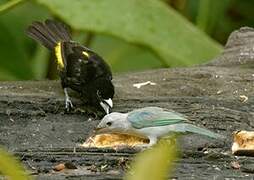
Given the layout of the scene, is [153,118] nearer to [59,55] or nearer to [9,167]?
[59,55]

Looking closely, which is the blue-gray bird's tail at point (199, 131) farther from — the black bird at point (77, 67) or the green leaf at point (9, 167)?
the green leaf at point (9, 167)

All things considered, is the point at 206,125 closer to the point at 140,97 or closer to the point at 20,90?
the point at 140,97

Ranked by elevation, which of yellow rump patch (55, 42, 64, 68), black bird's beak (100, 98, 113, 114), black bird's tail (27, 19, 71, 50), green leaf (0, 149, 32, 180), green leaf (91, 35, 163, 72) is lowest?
green leaf (91, 35, 163, 72)

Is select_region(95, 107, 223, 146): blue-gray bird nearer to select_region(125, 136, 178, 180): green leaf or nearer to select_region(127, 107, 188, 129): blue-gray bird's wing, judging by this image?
select_region(127, 107, 188, 129): blue-gray bird's wing

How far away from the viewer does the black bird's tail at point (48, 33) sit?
2783 mm

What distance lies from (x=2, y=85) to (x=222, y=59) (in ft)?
2.85

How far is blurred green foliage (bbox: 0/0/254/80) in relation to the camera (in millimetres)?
2580

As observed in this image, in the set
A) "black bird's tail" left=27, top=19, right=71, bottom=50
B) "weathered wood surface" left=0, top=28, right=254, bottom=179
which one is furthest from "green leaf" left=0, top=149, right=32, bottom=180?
"black bird's tail" left=27, top=19, right=71, bottom=50

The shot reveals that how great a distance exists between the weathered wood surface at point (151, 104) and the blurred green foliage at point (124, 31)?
0.82 ft

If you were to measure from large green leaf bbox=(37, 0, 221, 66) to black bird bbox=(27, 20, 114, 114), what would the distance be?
0.15 m

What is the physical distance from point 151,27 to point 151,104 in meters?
0.81

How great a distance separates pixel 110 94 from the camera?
210 cm

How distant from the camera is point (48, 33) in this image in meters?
2.79

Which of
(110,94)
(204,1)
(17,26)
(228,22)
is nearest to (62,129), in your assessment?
(110,94)
